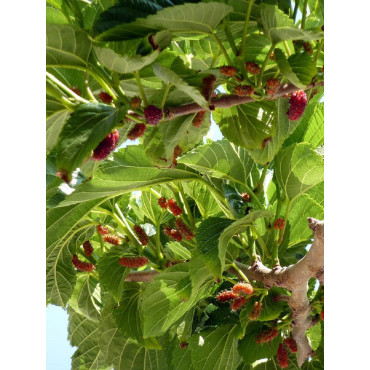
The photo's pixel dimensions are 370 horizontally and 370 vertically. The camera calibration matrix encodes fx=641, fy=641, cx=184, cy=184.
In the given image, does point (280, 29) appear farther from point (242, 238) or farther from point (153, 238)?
point (153, 238)

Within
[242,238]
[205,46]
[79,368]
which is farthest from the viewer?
[79,368]

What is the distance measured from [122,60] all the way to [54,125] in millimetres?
87

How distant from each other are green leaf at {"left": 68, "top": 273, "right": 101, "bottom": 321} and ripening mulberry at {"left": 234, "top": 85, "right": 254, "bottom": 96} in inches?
25.4

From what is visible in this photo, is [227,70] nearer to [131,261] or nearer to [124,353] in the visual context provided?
[131,261]

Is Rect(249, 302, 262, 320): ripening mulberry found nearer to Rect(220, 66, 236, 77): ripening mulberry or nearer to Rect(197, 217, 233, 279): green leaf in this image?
Rect(197, 217, 233, 279): green leaf

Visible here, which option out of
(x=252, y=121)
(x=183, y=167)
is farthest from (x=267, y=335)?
(x=252, y=121)

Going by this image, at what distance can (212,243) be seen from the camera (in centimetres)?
A: 70

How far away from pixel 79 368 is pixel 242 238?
20.2 inches

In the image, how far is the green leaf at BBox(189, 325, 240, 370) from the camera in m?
0.92

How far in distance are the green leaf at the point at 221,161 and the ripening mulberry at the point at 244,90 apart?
9.2 inches

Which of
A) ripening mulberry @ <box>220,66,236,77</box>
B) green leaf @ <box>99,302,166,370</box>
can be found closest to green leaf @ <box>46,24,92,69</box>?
ripening mulberry @ <box>220,66,236,77</box>

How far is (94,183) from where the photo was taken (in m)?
0.67

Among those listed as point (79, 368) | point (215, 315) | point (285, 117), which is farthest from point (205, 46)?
point (79, 368)

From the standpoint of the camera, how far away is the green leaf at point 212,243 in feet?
2.18
